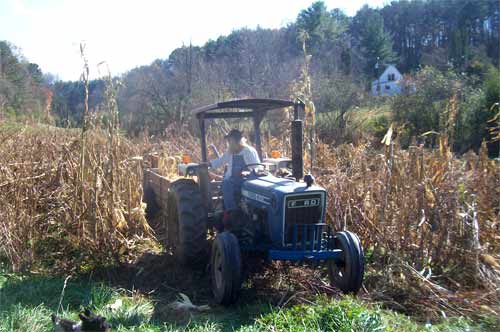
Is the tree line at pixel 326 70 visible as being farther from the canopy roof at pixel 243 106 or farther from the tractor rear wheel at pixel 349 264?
the tractor rear wheel at pixel 349 264

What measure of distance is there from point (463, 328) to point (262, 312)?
1739mm

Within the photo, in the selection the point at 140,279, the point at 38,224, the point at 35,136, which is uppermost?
the point at 35,136

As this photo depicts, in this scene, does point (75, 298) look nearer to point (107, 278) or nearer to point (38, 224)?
point (107, 278)

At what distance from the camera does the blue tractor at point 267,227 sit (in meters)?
5.21

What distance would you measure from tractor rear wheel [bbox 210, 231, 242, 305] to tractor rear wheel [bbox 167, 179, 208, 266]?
Result: 0.89 metres

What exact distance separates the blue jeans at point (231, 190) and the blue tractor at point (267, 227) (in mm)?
99

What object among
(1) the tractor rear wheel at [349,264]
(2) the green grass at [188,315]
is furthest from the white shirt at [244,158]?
(2) the green grass at [188,315]

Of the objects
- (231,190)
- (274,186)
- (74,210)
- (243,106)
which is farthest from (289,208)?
(74,210)

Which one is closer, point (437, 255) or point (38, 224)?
point (437, 255)

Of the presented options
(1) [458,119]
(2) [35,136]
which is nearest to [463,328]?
(2) [35,136]

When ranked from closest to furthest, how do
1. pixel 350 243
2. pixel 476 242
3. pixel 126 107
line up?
pixel 350 243
pixel 476 242
pixel 126 107

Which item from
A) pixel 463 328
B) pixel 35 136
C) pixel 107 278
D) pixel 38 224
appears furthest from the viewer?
pixel 35 136

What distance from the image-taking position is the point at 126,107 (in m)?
23.5

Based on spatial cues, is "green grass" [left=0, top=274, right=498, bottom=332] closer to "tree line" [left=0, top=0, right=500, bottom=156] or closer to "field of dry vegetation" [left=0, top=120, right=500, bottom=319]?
"field of dry vegetation" [left=0, top=120, right=500, bottom=319]
